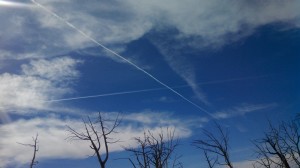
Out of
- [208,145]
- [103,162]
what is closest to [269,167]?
[208,145]

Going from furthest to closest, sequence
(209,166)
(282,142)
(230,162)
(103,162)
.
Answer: (209,166) → (282,142) → (230,162) → (103,162)

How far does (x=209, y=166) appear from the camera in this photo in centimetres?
2441

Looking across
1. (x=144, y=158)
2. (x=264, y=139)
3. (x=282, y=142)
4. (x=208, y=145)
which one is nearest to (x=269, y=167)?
(x=282, y=142)

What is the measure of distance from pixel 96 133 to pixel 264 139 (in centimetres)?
1107

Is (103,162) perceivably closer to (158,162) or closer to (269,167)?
(158,162)

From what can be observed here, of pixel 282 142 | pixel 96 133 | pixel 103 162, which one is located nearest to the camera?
pixel 103 162

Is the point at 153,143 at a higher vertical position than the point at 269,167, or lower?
higher

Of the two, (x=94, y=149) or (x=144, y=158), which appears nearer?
(x=94, y=149)

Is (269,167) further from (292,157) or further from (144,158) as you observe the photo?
(144,158)

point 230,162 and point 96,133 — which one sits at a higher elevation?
point 96,133

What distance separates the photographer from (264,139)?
19234 millimetres

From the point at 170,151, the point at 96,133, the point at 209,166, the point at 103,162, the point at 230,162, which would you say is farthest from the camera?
the point at 209,166

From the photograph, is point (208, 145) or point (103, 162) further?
point (208, 145)

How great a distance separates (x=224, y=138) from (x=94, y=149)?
28.9 feet
